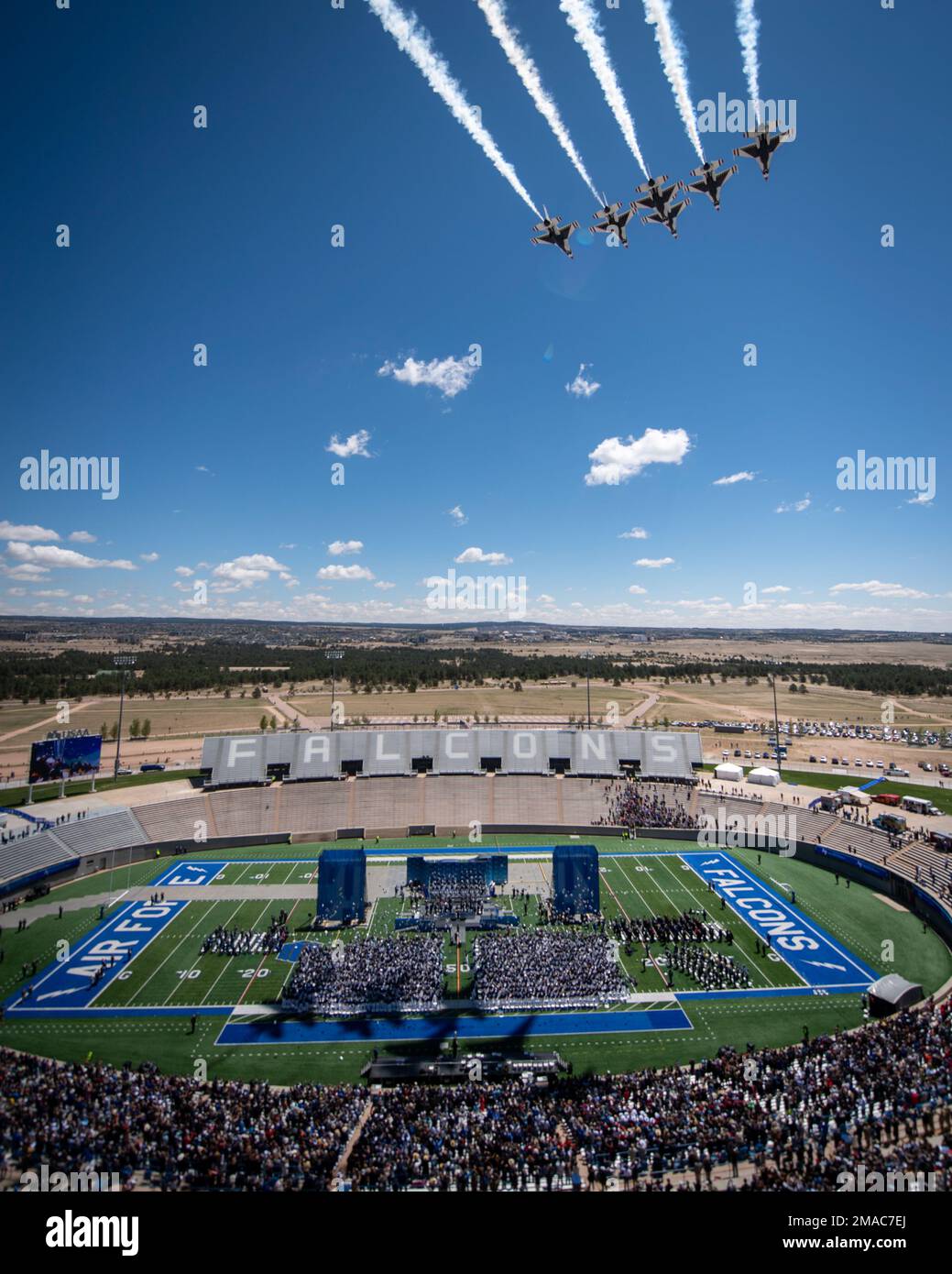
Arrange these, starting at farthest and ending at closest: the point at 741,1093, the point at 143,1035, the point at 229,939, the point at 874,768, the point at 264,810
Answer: the point at 874,768, the point at 264,810, the point at 229,939, the point at 143,1035, the point at 741,1093

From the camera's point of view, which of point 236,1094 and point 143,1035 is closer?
point 236,1094

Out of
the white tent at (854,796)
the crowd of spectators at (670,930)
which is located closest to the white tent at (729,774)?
the white tent at (854,796)

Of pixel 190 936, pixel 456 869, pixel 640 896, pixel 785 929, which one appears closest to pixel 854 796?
pixel 785 929

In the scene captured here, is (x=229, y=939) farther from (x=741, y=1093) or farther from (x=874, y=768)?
(x=874, y=768)

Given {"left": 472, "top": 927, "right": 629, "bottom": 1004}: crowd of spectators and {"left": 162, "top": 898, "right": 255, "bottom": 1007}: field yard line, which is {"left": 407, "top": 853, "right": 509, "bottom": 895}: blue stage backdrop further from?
{"left": 162, "top": 898, "right": 255, "bottom": 1007}: field yard line
